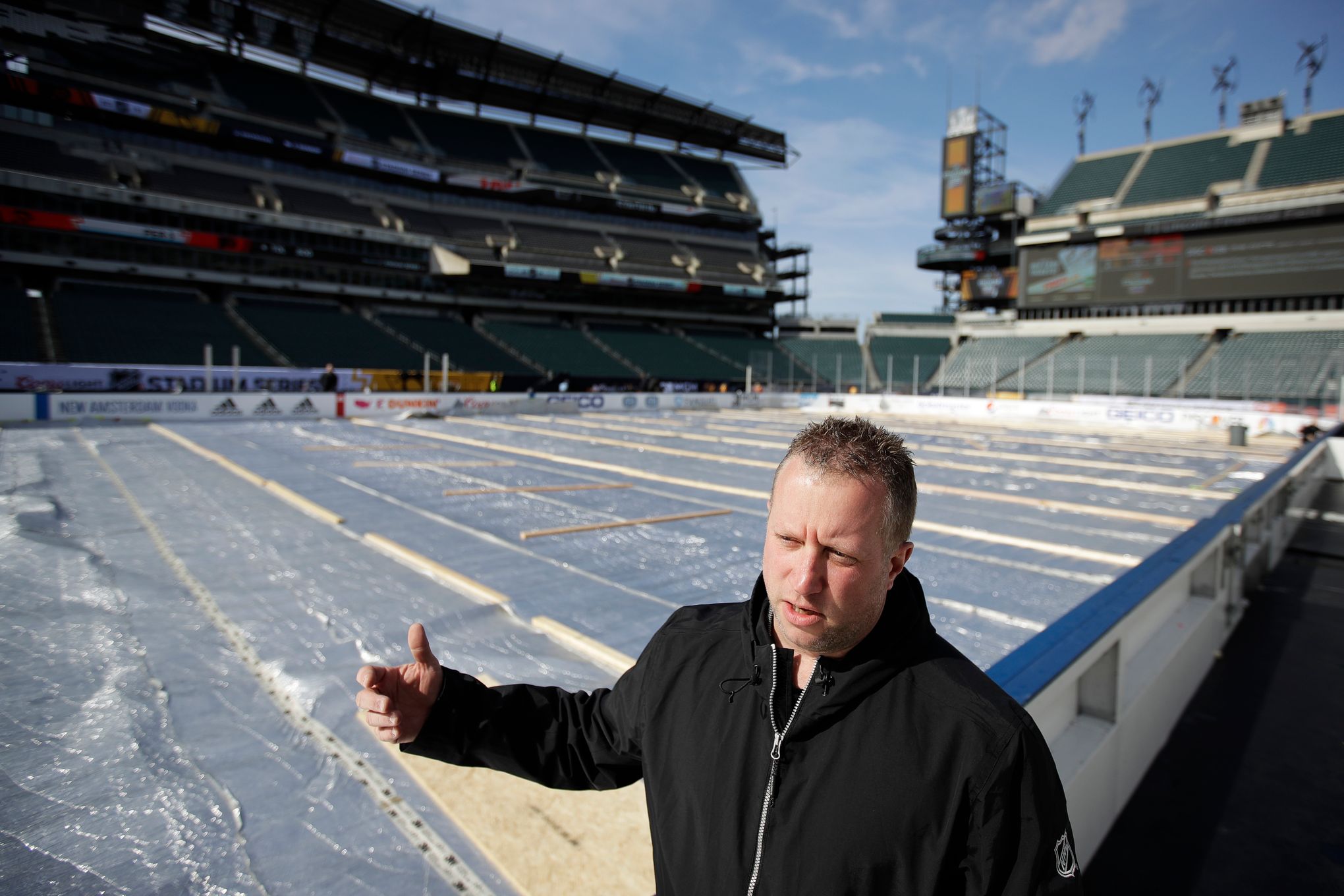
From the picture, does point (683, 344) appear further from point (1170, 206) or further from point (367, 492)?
point (367, 492)

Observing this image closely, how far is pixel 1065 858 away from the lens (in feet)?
4.04

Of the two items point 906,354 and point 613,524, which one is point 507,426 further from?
point 906,354

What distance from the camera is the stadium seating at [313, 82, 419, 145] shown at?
137 feet

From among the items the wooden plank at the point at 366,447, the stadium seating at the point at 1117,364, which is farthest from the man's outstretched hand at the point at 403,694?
the stadium seating at the point at 1117,364

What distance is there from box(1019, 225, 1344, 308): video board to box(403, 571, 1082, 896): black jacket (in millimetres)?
41605

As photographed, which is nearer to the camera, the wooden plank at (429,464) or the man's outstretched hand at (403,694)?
the man's outstretched hand at (403,694)

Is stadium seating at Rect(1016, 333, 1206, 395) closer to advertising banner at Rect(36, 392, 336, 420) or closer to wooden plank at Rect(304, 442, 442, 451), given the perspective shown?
wooden plank at Rect(304, 442, 442, 451)

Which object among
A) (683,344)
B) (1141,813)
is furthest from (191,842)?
(683,344)

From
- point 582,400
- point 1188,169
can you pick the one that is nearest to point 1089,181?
point 1188,169

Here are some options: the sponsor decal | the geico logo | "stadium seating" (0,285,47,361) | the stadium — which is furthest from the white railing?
"stadium seating" (0,285,47,361)

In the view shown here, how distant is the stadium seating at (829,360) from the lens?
46.3 m

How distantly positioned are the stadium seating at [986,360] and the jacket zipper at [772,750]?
40054mm

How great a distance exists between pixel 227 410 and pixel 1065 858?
2332 cm

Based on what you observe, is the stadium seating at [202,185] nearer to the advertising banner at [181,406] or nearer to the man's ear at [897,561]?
the advertising banner at [181,406]
